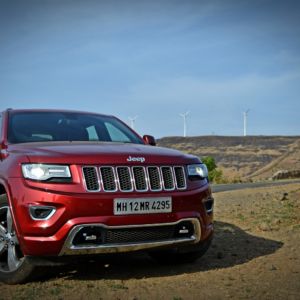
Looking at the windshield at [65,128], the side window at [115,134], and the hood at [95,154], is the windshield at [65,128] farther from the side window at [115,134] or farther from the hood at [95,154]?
the hood at [95,154]

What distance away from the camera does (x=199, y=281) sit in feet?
16.2

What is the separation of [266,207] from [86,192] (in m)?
7.07

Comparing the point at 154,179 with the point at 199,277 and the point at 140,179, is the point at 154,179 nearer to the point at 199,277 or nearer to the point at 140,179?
the point at 140,179

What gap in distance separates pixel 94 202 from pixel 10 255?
107cm

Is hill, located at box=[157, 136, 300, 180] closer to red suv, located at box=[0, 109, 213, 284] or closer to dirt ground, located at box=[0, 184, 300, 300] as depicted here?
dirt ground, located at box=[0, 184, 300, 300]

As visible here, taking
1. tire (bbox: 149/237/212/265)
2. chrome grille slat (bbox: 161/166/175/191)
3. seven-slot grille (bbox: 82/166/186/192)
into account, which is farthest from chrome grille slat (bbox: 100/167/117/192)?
tire (bbox: 149/237/212/265)

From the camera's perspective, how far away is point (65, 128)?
243 inches

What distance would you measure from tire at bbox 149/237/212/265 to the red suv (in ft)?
0.08

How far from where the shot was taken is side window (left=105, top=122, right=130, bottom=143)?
6508 millimetres

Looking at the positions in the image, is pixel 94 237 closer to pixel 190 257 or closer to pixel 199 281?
pixel 199 281

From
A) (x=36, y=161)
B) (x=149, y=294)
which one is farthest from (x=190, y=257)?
(x=36, y=161)

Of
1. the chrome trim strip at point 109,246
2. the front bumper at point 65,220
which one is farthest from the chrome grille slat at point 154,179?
the chrome trim strip at point 109,246

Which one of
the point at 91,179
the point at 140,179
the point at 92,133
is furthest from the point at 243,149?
the point at 91,179

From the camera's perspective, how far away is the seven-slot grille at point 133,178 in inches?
182
